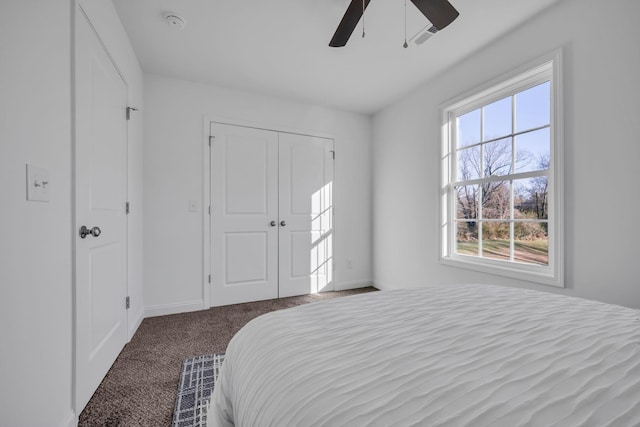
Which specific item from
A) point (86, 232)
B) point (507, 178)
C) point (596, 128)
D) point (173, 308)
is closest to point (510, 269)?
point (507, 178)

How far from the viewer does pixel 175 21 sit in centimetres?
212

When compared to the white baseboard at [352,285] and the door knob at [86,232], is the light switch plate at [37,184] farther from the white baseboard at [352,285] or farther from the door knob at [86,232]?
the white baseboard at [352,285]

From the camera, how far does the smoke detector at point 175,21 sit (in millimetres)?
2078

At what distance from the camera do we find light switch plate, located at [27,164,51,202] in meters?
1.03

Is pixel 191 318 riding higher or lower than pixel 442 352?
lower

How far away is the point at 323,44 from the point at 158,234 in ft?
7.75

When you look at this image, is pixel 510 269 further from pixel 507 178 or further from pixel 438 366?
pixel 438 366

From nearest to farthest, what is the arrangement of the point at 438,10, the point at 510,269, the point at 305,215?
the point at 438,10 → the point at 510,269 → the point at 305,215

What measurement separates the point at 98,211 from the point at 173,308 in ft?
5.24

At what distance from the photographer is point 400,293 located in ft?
4.09

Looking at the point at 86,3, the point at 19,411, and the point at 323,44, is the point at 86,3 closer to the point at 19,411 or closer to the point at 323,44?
the point at 323,44

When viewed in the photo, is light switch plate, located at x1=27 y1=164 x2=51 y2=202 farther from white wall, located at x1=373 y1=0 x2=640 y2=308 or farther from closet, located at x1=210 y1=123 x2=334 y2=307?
white wall, located at x1=373 y1=0 x2=640 y2=308

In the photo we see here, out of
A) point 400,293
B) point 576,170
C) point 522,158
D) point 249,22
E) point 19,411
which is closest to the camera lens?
point 19,411

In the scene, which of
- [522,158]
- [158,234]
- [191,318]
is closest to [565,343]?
[522,158]
